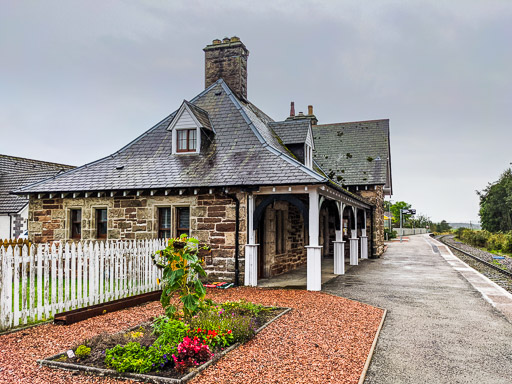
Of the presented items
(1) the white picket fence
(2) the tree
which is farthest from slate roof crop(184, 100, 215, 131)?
(2) the tree

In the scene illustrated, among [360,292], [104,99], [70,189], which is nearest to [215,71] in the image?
[104,99]

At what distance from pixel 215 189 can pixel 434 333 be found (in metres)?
7.06

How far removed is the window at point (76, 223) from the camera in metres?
13.9

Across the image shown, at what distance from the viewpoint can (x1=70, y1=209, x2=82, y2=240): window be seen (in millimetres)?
13914

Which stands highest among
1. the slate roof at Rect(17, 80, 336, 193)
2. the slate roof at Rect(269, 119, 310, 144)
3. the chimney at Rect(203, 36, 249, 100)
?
the chimney at Rect(203, 36, 249, 100)

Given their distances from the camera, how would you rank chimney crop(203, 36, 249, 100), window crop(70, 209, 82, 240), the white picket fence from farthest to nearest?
chimney crop(203, 36, 249, 100) < window crop(70, 209, 82, 240) < the white picket fence

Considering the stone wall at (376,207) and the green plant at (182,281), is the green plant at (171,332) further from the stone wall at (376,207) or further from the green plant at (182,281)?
the stone wall at (376,207)

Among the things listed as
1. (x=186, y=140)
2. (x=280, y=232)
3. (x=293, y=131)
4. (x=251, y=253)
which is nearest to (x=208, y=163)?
(x=186, y=140)

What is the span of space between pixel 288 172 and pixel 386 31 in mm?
6688

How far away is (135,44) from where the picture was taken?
56.4 feet

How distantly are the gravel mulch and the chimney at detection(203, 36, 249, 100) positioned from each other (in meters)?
10.2

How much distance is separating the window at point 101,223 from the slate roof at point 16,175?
40.9ft

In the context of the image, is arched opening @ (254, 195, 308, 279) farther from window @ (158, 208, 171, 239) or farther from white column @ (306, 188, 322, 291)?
window @ (158, 208, 171, 239)


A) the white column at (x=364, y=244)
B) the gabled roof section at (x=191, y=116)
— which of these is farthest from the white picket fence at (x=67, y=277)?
the white column at (x=364, y=244)
